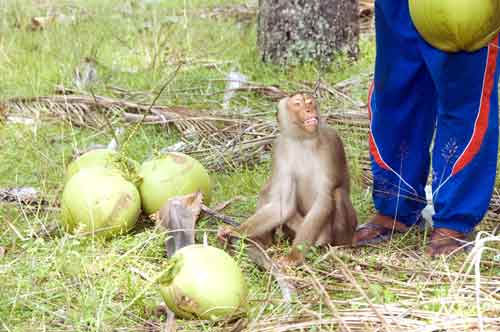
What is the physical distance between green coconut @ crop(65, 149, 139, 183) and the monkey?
2.04 feet

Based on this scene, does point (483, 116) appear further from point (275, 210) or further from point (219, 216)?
point (219, 216)

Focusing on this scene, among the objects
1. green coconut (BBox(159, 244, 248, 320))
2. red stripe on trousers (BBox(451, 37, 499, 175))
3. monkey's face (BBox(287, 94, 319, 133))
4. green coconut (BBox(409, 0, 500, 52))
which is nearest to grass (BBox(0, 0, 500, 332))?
green coconut (BBox(159, 244, 248, 320))

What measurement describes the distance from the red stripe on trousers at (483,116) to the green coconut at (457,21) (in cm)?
101

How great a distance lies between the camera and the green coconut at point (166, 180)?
177 inches

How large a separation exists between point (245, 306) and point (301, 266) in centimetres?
54

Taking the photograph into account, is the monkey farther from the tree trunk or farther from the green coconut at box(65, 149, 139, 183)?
the tree trunk

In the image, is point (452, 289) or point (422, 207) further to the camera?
point (422, 207)

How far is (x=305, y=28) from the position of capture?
7293mm

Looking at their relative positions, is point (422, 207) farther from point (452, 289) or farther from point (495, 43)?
point (452, 289)

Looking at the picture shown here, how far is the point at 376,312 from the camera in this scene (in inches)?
112

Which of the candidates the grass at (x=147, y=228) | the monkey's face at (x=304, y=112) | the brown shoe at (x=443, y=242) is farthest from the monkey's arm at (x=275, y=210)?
the brown shoe at (x=443, y=242)

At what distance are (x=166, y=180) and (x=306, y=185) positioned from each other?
0.66 metres

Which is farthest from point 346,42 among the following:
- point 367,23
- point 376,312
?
point 376,312

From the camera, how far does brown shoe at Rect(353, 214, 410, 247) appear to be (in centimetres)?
446
